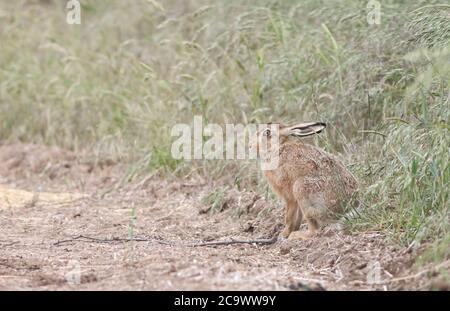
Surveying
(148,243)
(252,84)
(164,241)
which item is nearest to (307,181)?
(164,241)

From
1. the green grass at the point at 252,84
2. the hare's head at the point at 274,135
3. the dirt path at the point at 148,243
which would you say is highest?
the green grass at the point at 252,84

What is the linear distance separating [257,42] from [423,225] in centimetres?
416

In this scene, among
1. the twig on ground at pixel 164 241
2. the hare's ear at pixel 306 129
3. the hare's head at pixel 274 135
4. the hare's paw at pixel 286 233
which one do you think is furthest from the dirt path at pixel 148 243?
the hare's ear at pixel 306 129

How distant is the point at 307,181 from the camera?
6238 mm

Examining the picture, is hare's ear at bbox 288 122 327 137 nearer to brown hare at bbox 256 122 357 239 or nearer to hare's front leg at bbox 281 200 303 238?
brown hare at bbox 256 122 357 239

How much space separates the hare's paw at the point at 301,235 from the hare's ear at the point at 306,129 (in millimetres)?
685

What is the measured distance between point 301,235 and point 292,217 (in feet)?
0.60

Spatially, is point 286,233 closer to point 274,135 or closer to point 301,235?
point 301,235

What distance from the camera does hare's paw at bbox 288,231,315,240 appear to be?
6191 mm

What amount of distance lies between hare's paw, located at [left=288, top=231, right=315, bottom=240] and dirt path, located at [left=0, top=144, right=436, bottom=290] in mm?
118

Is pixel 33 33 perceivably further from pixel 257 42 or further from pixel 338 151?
pixel 338 151

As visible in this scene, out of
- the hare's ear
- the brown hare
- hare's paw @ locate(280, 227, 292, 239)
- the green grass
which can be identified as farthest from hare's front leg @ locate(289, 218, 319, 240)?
the hare's ear

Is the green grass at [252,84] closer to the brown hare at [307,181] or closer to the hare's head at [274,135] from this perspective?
the brown hare at [307,181]

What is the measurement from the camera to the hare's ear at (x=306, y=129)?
6293 millimetres
